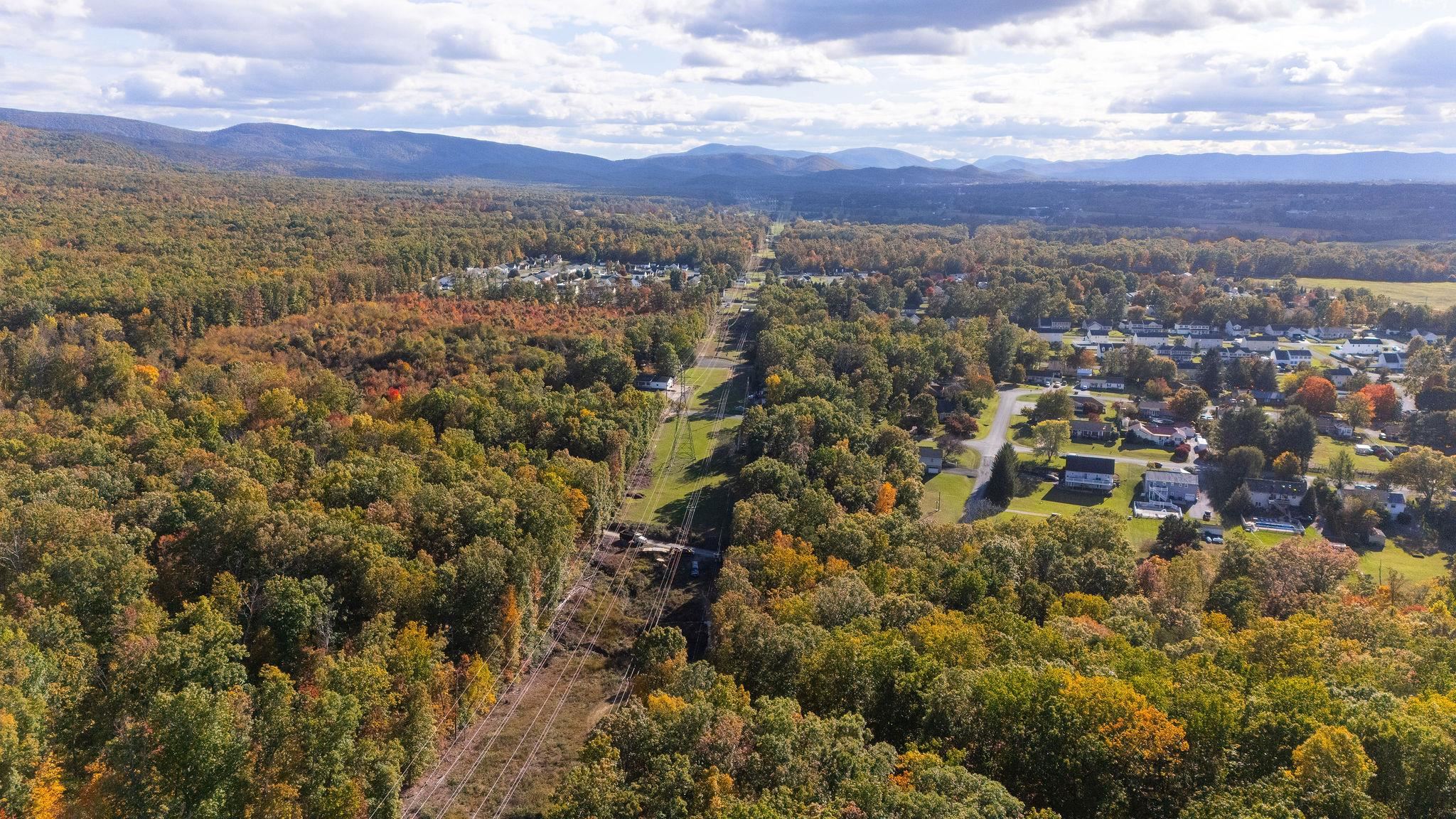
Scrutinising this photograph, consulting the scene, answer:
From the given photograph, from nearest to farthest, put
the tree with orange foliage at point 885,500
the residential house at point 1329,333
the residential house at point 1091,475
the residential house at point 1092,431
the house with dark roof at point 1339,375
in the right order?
the tree with orange foliage at point 885,500 < the residential house at point 1091,475 < the residential house at point 1092,431 < the house with dark roof at point 1339,375 < the residential house at point 1329,333

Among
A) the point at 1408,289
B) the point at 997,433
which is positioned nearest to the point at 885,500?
the point at 997,433

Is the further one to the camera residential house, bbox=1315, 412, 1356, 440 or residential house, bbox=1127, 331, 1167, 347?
residential house, bbox=1127, 331, 1167, 347

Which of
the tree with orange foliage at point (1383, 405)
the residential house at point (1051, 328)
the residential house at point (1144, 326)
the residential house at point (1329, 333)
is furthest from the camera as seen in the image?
the residential house at point (1144, 326)

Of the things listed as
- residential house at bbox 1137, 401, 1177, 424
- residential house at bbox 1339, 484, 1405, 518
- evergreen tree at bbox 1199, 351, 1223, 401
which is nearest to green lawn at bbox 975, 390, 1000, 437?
residential house at bbox 1137, 401, 1177, 424

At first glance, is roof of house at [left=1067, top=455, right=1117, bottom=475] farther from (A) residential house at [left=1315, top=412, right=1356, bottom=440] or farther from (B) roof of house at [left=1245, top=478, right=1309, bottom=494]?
(A) residential house at [left=1315, top=412, right=1356, bottom=440]

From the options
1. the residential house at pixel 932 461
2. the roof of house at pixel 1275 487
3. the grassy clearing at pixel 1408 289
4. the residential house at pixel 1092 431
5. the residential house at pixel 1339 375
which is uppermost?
the grassy clearing at pixel 1408 289

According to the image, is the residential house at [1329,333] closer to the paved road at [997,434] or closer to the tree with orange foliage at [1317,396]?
the tree with orange foliage at [1317,396]

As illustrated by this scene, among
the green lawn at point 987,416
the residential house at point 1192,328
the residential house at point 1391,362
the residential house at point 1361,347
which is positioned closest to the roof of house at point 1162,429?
the green lawn at point 987,416

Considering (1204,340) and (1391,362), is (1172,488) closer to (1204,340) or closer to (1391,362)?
(1391,362)
